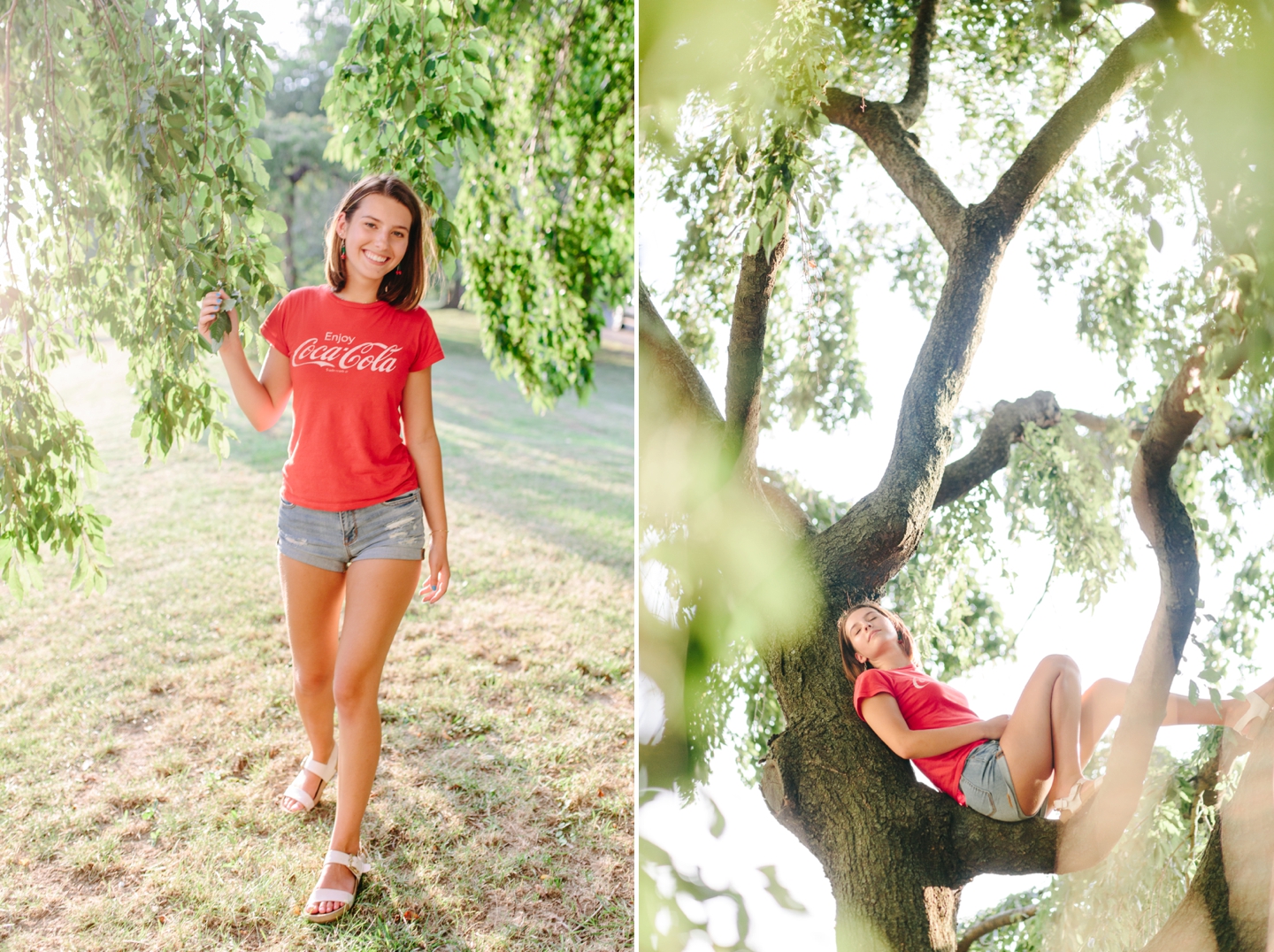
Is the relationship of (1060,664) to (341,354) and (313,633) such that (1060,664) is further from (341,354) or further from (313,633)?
(313,633)

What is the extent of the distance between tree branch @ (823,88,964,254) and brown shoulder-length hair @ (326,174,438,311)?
40.8 inches

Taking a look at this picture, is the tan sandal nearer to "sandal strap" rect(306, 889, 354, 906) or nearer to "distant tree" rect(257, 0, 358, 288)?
"sandal strap" rect(306, 889, 354, 906)

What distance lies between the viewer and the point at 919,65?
1.26 meters

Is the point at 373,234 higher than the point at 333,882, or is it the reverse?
the point at 373,234

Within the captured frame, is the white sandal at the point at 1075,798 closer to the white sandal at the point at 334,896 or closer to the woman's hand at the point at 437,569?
the woman's hand at the point at 437,569

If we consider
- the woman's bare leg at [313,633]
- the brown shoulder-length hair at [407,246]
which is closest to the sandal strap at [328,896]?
the woman's bare leg at [313,633]

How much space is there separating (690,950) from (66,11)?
95.7 inches

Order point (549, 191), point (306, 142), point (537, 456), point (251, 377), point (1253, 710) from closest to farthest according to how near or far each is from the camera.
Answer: point (1253, 710) → point (251, 377) → point (549, 191) → point (537, 456) → point (306, 142)

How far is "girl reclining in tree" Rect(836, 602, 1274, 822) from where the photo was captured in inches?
46.5

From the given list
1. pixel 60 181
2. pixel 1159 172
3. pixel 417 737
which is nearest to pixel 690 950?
pixel 1159 172

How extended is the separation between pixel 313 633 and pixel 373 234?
978mm

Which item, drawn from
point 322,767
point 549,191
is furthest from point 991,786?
point 549,191

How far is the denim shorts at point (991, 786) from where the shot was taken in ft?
4.07

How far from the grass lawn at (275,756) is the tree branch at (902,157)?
1.80m
